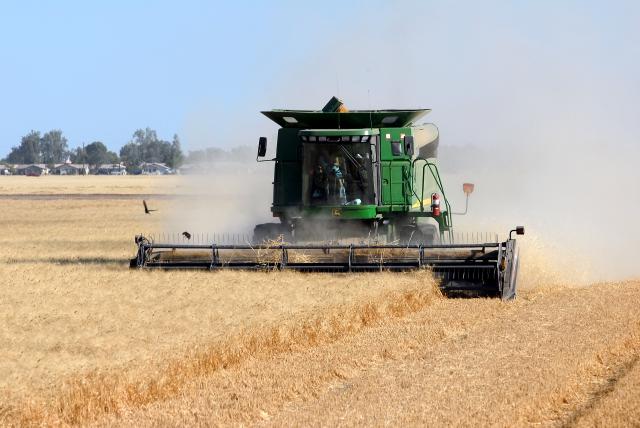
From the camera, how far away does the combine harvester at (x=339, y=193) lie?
603 inches

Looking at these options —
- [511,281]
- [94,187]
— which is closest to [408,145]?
[511,281]

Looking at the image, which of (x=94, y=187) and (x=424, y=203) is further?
(x=94, y=187)

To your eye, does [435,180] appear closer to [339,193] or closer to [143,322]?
[339,193]

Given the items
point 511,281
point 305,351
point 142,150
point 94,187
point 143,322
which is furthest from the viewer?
point 142,150

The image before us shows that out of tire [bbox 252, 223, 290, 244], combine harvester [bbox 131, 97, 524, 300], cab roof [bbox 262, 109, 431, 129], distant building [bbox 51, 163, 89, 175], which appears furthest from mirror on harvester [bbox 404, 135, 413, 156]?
distant building [bbox 51, 163, 89, 175]

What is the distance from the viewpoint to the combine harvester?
603 inches

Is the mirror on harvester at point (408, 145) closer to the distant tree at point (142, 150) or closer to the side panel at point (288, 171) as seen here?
the side panel at point (288, 171)

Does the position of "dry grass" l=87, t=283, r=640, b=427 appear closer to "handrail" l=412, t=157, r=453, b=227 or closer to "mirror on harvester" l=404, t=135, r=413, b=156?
"mirror on harvester" l=404, t=135, r=413, b=156

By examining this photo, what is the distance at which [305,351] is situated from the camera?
10117 mm

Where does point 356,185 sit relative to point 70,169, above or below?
above

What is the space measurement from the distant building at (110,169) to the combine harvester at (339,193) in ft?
476

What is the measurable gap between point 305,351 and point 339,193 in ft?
21.4

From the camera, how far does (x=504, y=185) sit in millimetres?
27562

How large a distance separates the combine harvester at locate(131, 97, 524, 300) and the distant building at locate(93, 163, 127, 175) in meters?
145
